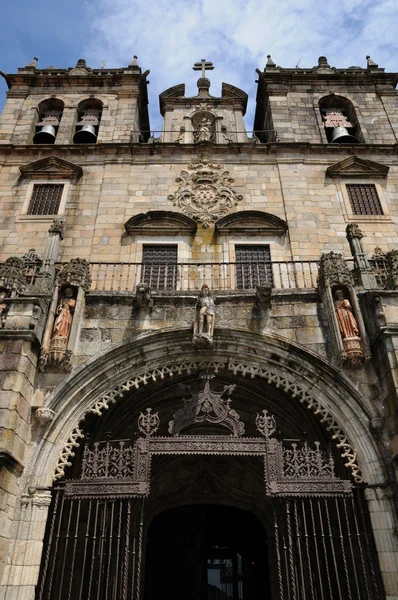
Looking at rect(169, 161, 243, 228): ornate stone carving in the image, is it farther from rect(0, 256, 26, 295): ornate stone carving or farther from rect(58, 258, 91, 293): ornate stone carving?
rect(0, 256, 26, 295): ornate stone carving

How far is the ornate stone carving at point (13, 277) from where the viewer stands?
9.00 metres

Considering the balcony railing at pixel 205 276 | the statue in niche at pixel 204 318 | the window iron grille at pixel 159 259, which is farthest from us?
the window iron grille at pixel 159 259

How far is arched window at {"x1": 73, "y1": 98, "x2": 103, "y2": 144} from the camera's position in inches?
640

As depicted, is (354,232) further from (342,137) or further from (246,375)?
(342,137)

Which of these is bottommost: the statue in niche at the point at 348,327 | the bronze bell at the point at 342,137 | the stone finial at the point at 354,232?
the statue in niche at the point at 348,327

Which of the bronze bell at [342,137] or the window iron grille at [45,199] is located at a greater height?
the bronze bell at [342,137]

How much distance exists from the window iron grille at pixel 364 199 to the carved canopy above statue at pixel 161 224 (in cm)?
512

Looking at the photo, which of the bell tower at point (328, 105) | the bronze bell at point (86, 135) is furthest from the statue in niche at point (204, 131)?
the bronze bell at point (86, 135)

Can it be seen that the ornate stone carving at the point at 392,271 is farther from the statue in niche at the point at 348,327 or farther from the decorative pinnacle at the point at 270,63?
the decorative pinnacle at the point at 270,63

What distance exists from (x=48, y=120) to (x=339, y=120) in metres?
11.0

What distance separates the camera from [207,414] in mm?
8188

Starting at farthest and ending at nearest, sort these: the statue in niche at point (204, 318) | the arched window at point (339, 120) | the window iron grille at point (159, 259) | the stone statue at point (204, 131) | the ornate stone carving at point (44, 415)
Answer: the arched window at point (339, 120), the stone statue at point (204, 131), the window iron grille at point (159, 259), the statue in niche at point (204, 318), the ornate stone carving at point (44, 415)

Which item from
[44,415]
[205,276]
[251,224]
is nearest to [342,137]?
[251,224]

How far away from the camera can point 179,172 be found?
48.4 feet
